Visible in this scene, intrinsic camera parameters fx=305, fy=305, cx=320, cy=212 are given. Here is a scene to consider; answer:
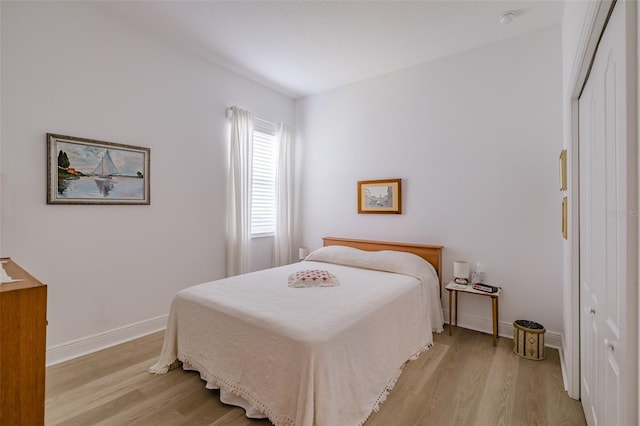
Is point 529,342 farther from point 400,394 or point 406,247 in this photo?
point 406,247

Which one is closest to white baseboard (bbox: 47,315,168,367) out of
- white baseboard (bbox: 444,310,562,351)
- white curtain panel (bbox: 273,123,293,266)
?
white curtain panel (bbox: 273,123,293,266)

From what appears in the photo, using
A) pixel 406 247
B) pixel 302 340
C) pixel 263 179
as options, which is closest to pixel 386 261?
pixel 406 247

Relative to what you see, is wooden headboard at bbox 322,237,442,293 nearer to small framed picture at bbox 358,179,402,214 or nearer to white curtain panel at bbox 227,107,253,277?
small framed picture at bbox 358,179,402,214

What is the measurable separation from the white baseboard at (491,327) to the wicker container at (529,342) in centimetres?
25

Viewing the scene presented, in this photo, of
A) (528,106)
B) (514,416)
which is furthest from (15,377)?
(528,106)

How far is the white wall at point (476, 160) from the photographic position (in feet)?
9.52

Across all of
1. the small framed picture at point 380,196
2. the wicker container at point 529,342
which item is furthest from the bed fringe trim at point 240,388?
the small framed picture at point 380,196

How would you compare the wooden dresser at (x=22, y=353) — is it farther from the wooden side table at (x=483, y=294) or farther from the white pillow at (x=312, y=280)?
the wooden side table at (x=483, y=294)

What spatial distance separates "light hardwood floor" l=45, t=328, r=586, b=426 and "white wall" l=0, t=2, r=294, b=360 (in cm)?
59

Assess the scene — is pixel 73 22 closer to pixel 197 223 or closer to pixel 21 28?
pixel 21 28

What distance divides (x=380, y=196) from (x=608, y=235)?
2709mm

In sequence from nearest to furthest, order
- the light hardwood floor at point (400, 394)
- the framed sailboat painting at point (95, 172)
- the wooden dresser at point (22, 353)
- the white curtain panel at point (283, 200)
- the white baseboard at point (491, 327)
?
the wooden dresser at point (22, 353)
the light hardwood floor at point (400, 394)
the framed sailboat painting at point (95, 172)
the white baseboard at point (491, 327)
the white curtain panel at point (283, 200)

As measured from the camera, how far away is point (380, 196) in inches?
154

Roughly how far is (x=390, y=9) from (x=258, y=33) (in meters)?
1.29
